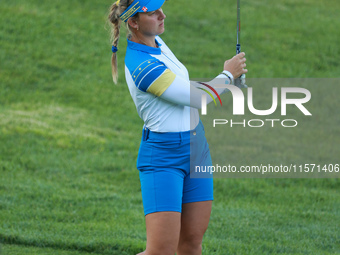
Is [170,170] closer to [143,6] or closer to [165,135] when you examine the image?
[165,135]

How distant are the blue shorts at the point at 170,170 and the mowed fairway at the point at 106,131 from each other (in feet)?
7.70

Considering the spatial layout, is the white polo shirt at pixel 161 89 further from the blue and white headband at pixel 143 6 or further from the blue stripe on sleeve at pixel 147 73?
the blue and white headband at pixel 143 6

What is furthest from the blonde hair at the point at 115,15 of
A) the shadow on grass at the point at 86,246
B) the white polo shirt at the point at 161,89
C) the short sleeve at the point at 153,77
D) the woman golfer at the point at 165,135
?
the shadow on grass at the point at 86,246

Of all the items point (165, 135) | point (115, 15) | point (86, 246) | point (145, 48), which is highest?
point (115, 15)

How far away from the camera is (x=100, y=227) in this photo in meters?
6.96

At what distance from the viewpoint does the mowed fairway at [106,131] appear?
677 cm

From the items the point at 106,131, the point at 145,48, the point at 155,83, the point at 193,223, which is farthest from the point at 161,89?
the point at 106,131

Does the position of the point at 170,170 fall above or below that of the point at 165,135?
below

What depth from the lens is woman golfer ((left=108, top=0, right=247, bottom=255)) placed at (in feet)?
12.4

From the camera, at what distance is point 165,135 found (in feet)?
12.8

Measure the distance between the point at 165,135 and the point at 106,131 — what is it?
782 centimetres

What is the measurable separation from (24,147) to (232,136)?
3674mm

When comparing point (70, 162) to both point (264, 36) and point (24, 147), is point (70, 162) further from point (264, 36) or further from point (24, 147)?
point (264, 36)

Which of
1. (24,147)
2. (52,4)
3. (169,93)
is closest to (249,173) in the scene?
(24,147)
